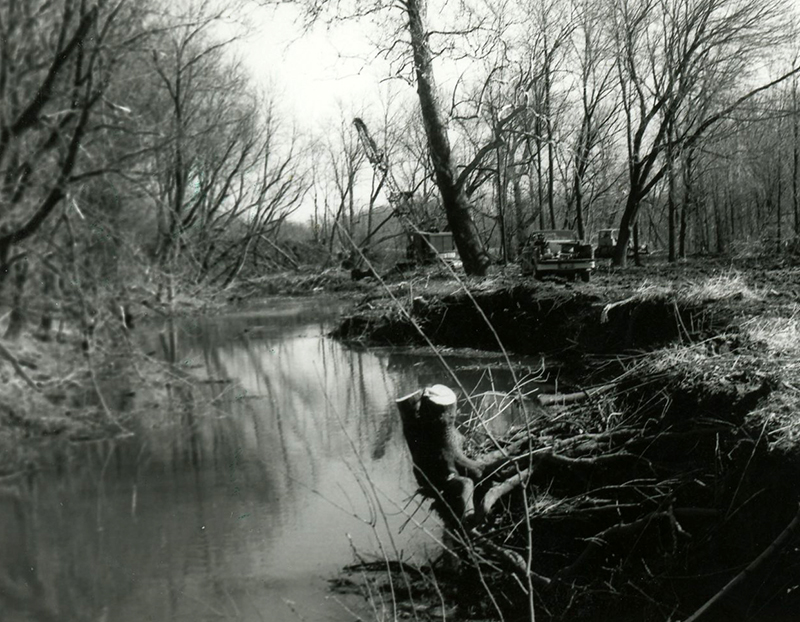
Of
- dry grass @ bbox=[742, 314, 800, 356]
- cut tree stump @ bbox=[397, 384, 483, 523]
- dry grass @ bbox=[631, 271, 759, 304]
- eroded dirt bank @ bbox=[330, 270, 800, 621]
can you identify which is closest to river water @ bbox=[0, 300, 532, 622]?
cut tree stump @ bbox=[397, 384, 483, 523]

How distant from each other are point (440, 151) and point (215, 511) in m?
12.3

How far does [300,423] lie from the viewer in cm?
1065

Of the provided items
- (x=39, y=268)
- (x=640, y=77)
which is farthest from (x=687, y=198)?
(x=39, y=268)

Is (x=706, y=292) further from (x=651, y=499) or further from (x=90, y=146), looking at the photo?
(x=90, y=146)

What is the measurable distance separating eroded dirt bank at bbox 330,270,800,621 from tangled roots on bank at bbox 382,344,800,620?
0.04 ft

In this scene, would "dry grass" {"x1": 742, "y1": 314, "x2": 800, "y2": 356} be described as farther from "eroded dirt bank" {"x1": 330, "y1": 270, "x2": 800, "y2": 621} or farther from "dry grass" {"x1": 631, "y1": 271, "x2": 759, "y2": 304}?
"dry grass" {"x1": 631, "y1": 271, "x2": 759, "y2": 304}

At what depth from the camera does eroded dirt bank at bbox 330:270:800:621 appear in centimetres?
438

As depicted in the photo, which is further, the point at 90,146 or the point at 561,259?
the point at 561,259

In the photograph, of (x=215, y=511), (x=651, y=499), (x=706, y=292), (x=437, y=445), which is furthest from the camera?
(x=706, y=292)

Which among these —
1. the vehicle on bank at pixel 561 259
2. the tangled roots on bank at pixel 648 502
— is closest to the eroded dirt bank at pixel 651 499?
the tangled roots on bank at pixel 648 502

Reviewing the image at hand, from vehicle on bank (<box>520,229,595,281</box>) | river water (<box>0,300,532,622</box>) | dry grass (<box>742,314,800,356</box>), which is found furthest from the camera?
vehicle on bank (<box>520,229,595,281</box>)

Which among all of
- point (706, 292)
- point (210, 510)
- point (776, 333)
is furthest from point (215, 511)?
point (706, 292)

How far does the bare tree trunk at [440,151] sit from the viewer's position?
16797 mm

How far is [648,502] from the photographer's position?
213 inches
